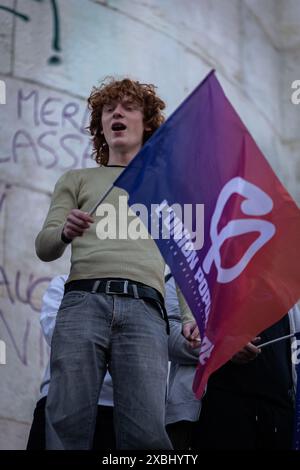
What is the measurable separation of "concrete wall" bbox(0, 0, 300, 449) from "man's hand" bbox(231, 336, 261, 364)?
2463 mm

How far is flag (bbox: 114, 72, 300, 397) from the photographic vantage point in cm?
504

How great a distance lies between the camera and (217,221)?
16.8ft

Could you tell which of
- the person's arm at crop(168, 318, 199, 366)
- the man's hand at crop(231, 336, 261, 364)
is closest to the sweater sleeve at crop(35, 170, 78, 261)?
the person's arm at crop(168, 318, 199, 366)

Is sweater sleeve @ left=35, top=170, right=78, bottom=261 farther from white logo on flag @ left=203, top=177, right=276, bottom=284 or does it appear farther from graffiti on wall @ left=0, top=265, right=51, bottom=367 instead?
graffiti on wall @ left=0, top=265, right=51, bottom=367

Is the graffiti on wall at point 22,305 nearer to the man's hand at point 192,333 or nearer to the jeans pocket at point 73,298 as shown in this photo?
the man's hand at point 192,333

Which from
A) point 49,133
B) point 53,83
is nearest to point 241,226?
point 49,133

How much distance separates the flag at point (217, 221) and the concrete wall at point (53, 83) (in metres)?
2.88

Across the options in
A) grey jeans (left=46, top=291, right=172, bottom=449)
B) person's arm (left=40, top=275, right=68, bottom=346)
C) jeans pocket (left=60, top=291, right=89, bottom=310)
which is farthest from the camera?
person's arm (left=40, top=275, right=68, bottom=346)

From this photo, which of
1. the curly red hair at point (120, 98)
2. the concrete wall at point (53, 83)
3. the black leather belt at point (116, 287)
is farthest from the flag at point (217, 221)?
the concrete wall at point (53, 83)

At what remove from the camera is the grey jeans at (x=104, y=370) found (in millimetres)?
4804

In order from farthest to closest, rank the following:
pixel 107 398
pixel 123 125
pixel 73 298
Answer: pixel 107 398 → pixel 123 125 → pixel 73 298

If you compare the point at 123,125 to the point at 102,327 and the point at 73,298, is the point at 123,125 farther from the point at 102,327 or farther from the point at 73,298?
the point at 102,327

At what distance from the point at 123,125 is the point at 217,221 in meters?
0.67
